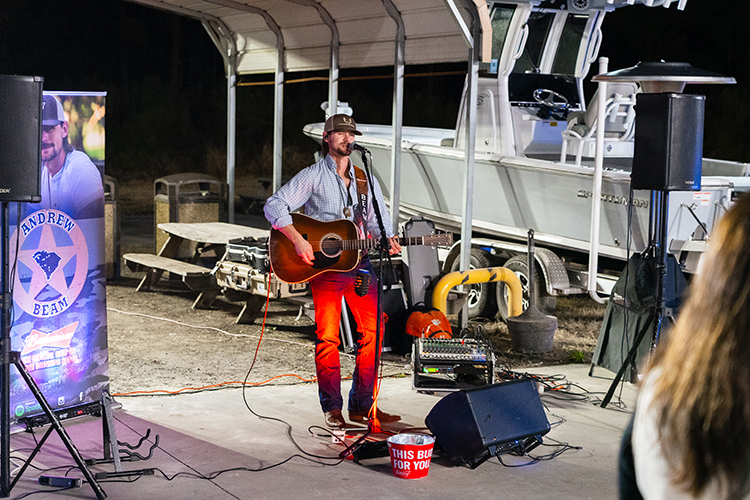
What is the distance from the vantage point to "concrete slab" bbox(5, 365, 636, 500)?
4305mm

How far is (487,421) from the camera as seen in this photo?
4.66 m

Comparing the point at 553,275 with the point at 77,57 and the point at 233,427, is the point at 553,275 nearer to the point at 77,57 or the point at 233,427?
the point at 233,427

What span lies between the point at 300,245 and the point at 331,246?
240 millimetres

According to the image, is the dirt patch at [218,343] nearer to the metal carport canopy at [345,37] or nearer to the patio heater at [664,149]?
the metal carport canopy at [345,37]

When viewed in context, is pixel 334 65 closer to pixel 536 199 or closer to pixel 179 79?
pixel 536 199

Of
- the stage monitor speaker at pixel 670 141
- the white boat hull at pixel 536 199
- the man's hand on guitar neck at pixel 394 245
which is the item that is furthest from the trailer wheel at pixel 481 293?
the man's hand on guitar neck at pixel 394 245

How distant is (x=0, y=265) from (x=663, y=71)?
14.0 ft

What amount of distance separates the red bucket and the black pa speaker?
0.22 metres

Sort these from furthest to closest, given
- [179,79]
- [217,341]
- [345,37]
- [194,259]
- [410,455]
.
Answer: [179,79], [194,259], [345,37], [217,341], [410,455]

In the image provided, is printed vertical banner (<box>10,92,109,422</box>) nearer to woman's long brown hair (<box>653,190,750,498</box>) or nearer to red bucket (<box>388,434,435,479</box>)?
red bucket (<box>388,434,435,479</box>)

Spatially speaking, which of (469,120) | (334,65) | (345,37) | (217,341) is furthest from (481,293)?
(345,37)

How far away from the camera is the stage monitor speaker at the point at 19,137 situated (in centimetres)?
394

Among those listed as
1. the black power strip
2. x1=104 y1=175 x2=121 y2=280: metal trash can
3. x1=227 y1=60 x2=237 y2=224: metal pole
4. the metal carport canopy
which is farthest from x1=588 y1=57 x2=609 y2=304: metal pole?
x1=104 y1=175 x2=121 y2=280: metal trash can

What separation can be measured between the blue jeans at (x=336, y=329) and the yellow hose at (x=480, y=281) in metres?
2.21
